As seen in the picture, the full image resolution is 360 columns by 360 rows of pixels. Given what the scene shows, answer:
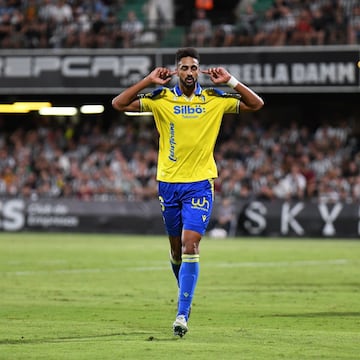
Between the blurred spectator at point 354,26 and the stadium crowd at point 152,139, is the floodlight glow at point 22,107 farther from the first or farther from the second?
the blurred spectator at point 354,26

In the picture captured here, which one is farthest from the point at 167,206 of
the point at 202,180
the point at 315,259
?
the point at 315,259

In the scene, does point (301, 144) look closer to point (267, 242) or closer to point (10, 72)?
point (267, 242)

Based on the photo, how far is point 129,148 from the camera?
114 ft

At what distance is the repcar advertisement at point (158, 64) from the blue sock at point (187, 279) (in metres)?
22.7

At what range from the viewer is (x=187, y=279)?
368 inches

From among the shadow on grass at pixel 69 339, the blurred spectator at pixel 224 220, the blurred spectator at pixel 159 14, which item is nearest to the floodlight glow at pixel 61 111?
the blurred spectator at pixel 159 14

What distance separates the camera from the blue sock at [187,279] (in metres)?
9.23

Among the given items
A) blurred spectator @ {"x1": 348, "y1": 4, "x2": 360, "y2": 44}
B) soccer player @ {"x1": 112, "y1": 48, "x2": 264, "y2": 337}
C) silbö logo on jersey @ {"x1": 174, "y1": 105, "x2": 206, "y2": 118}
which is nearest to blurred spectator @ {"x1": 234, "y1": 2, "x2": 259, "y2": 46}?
blurred spectator @ {"x1": 348, "y1": 4, "x2": 360, "y2": 44}

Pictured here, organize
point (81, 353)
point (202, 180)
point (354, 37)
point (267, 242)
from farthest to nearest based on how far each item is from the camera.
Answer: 1. point (354, 37)
2. point (267, 242)
3. point (202, 180)
4. point (81, 353)

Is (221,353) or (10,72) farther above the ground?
(221,353)

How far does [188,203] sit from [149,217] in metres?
21.1

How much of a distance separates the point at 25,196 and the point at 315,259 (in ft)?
45.2

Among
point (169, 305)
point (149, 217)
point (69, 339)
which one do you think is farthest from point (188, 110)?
point (149, 217)

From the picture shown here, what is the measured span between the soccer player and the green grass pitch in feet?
3.51
